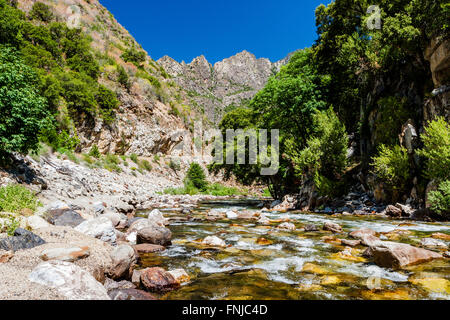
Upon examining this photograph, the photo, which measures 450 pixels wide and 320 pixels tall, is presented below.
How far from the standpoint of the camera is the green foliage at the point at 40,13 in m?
29.0

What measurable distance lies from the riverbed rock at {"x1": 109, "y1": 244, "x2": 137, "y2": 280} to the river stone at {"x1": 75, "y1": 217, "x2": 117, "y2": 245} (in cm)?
141

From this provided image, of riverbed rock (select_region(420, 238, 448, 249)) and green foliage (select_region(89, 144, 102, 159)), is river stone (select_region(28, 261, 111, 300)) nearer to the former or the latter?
riverbed rock (select_region(420, 238, 448, 249))

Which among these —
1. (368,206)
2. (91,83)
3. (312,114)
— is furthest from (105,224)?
(91,83)

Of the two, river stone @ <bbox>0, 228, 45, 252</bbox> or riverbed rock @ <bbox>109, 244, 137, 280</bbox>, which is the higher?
river stone @ <bbox>0, 228, 45, 252</bbox>

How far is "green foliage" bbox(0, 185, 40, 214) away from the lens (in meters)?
4.78

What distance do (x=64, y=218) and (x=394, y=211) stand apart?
13221mm

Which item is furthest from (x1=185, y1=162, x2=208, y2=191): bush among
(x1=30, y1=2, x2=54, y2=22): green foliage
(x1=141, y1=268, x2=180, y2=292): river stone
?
(x1=141, y1=268, x2=180, y2=292): river stone

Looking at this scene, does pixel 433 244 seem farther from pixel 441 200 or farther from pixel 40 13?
pixel 40 13

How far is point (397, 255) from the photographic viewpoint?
426 cm

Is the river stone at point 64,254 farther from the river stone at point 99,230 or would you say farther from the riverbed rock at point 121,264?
the river stone at point 99,230

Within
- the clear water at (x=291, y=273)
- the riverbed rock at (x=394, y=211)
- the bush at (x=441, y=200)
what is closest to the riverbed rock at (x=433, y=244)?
the clear water at (x=291, y=273)

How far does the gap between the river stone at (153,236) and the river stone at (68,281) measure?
322cm

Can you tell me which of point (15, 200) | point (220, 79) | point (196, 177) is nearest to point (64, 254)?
point (15, 200)
